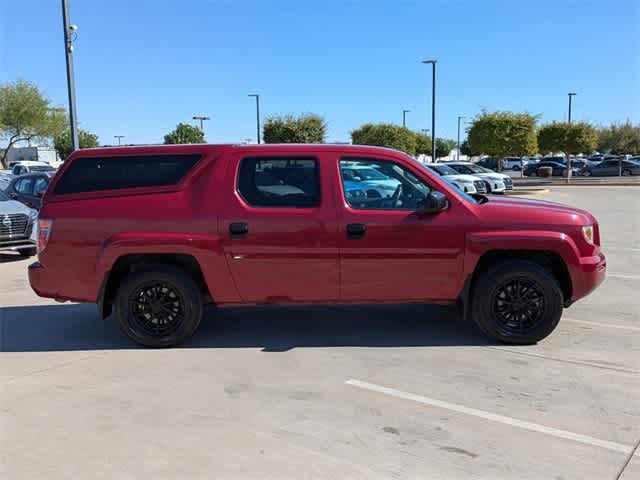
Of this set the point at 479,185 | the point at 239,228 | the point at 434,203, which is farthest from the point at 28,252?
the point at 479,185

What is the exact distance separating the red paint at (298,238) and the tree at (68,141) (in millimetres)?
52584

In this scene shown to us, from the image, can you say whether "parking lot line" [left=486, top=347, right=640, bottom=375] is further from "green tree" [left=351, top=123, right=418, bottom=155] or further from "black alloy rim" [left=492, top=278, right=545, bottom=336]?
"green tree" [left=351, top=123, right=418, bottom=155]

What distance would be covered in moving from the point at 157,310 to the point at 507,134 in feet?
95.5

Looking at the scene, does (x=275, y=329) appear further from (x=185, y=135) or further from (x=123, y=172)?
(x=185, y=135)

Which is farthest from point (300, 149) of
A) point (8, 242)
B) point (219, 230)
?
point (8, 242)

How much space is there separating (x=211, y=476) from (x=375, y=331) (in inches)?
114

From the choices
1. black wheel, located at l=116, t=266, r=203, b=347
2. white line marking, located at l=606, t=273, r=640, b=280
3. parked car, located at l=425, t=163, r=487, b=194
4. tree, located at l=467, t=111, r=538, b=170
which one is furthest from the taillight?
tree, located at l=467, t=111, r=538, b=170

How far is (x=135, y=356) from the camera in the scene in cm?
525

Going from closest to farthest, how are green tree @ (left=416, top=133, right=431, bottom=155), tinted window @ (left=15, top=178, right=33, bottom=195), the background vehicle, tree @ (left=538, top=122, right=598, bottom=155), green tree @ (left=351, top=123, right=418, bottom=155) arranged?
1. the background vehicle
2. tinted window @ (left=15, top=178, right=33, bottom=195)
3. tree @ (left=538, top=122, right=598, bottom=155)
4. green tree @ (left=351, top=123, right=418, bottom=155)
5. green tree @ (left=416, top=133, right=431, bottom=155)

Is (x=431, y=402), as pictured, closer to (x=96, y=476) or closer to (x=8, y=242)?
(x=96, y=476)

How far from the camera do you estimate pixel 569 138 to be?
34.9 meters

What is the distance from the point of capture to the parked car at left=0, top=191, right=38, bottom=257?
419 inches

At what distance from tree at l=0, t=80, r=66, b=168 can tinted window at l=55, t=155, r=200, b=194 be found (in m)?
→ 46.9

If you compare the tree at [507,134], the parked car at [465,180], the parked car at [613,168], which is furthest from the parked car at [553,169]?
the parked car at [465,180]
